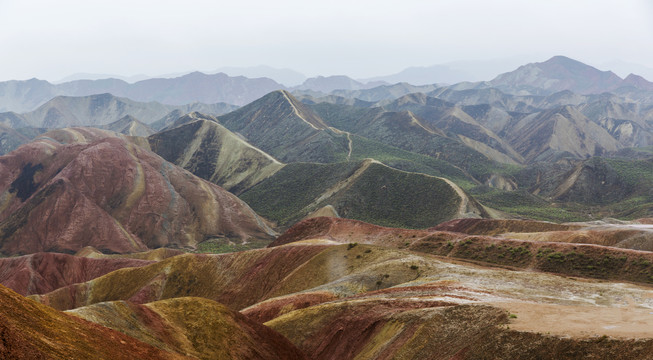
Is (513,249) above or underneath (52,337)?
underneath

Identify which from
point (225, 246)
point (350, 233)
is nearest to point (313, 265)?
point (350, 233)

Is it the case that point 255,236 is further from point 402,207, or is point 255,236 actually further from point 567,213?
point 567,213

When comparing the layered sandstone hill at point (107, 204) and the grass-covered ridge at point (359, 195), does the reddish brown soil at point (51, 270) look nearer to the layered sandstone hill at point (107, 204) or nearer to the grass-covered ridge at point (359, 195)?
the layered sandstone hill at point (107, 204)

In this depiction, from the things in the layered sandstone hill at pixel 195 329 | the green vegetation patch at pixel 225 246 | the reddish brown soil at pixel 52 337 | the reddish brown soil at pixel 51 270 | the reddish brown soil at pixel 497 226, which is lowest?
the green vegetation patch at pixel 225 246

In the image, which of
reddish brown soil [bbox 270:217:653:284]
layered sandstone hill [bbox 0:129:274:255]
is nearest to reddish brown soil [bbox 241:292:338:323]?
reddish brown soil [bbox 270:217:653:284]

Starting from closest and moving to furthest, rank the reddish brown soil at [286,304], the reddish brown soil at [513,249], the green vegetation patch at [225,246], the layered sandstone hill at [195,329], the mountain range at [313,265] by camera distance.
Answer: the mountain range at [313,265] < the layered sandstone hill at [195,329] < the reddish brown soil at [286,304] < the reddish brown soil at [513,249] < the green vegetation patch at [225,246]

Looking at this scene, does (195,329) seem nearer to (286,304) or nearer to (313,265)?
(286,304)

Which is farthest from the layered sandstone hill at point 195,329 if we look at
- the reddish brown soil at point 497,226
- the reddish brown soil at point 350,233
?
the reddish brown soil at point 497,226
